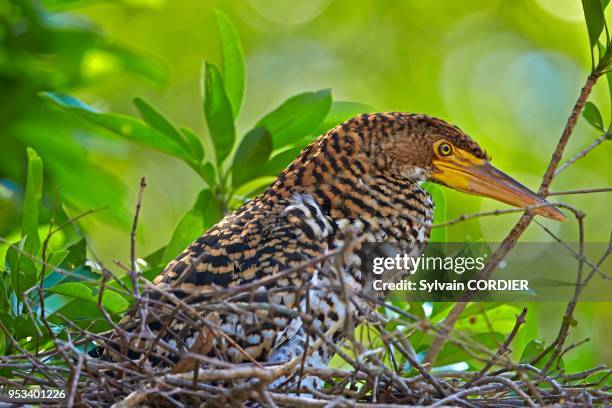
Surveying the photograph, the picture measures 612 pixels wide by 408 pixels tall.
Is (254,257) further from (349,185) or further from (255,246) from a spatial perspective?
(349,185)

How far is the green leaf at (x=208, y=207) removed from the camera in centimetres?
425

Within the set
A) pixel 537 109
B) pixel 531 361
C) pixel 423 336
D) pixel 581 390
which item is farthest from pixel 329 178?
pixel 537 109

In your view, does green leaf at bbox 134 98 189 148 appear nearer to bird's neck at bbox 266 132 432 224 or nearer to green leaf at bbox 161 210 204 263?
green leaf at bbox 161 210 204 263

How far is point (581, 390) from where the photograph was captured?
2.95 m

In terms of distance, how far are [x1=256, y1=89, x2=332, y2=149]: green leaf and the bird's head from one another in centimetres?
49

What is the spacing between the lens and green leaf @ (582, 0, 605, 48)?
11.4 ft

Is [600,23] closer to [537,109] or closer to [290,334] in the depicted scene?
[290,334]

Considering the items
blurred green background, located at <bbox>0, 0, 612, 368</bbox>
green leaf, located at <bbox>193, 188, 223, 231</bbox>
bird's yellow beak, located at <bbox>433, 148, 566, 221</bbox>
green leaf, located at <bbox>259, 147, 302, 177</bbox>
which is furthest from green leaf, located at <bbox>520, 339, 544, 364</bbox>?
blurred green background, located at <bbox>0, 0, 612, 368</bbox>

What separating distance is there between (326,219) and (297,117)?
0.83 meters

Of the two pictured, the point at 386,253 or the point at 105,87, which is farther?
the point at 105,87

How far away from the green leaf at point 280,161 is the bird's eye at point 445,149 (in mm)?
678

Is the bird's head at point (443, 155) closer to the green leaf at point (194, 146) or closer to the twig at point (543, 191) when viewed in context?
the twig at point (543, 191)

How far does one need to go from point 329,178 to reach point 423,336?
70 cm

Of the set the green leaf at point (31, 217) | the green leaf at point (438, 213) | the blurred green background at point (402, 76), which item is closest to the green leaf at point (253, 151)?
the green leaf at point (438, 213)
